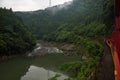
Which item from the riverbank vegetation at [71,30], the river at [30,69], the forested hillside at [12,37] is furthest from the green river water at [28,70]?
the riverbank vegetation at [71,30]

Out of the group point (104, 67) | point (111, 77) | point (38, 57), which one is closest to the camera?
point (111, 77)

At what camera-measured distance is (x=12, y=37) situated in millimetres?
57094

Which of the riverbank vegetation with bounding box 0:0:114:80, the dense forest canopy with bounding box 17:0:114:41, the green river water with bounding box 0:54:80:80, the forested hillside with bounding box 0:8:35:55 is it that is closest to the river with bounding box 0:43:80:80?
the green river water with bounding box 0:54:80:80

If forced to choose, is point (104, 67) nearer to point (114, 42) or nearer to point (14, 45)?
point (114, 42)

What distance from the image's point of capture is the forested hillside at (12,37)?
169 ft

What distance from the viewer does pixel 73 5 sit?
373 feet

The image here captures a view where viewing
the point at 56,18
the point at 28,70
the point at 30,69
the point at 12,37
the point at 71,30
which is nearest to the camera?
the point at 28,70

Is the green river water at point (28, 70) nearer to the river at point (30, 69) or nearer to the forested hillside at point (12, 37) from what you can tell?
the river at point (30, 69)

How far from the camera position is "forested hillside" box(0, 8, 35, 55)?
51500 mm

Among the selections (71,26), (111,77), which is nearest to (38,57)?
(71,26)

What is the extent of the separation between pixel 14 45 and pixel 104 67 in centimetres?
4552

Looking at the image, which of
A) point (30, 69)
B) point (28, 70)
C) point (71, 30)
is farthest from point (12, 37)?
point (71, 30)

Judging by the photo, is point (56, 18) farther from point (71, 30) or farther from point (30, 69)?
point (30, 69)

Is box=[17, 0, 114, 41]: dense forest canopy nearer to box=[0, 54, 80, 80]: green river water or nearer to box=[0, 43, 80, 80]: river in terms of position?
box=[0, 43, 80, 80]: river
